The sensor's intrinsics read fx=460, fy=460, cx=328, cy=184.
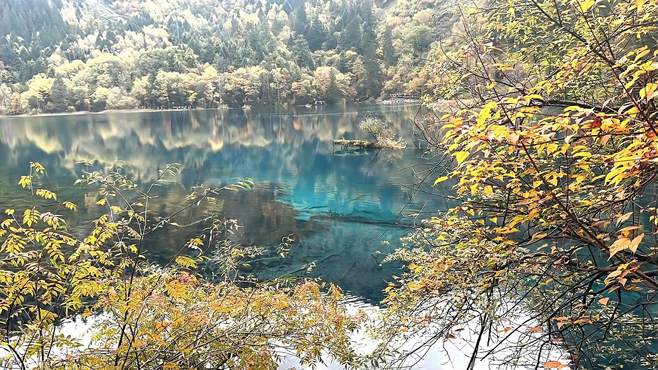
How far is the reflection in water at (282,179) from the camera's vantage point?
17062 millimetres

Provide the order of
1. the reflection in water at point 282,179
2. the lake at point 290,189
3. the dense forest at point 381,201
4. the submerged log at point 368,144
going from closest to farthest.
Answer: the dense forest at point 381,201
the lake at point 290,189
the reflection in water at point 282,179
the submerged log at point 368,144

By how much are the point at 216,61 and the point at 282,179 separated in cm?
10935

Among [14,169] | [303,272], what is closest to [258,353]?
[303,272]

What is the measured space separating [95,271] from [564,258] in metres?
4.51

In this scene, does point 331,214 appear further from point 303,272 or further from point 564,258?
point 564,258

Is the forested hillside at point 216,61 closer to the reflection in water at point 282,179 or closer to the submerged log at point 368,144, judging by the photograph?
the reflection in water at point 282,179

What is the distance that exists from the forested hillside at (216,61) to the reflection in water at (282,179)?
4492 cm

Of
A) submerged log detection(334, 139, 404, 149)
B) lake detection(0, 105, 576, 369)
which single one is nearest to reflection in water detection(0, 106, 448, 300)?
lake detection(0, 105, 576, 369)

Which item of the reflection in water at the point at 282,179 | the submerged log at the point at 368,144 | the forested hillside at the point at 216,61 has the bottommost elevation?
the reflection in water at the point at 282,179

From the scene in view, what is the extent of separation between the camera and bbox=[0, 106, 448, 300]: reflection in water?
56.0 ft

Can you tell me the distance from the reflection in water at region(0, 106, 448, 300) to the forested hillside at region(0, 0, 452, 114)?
44.9 metres

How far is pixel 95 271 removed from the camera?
4.63 meters

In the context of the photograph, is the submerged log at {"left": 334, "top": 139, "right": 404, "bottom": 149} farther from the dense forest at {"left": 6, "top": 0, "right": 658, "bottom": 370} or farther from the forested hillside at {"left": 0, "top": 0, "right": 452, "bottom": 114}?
the forested hillside at {"left": 0, "top": 0, "right": 452, "bottom": 114}

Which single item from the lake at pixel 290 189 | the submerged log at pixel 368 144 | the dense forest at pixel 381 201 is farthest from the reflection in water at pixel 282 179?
the submerged log at pixel 368 144
